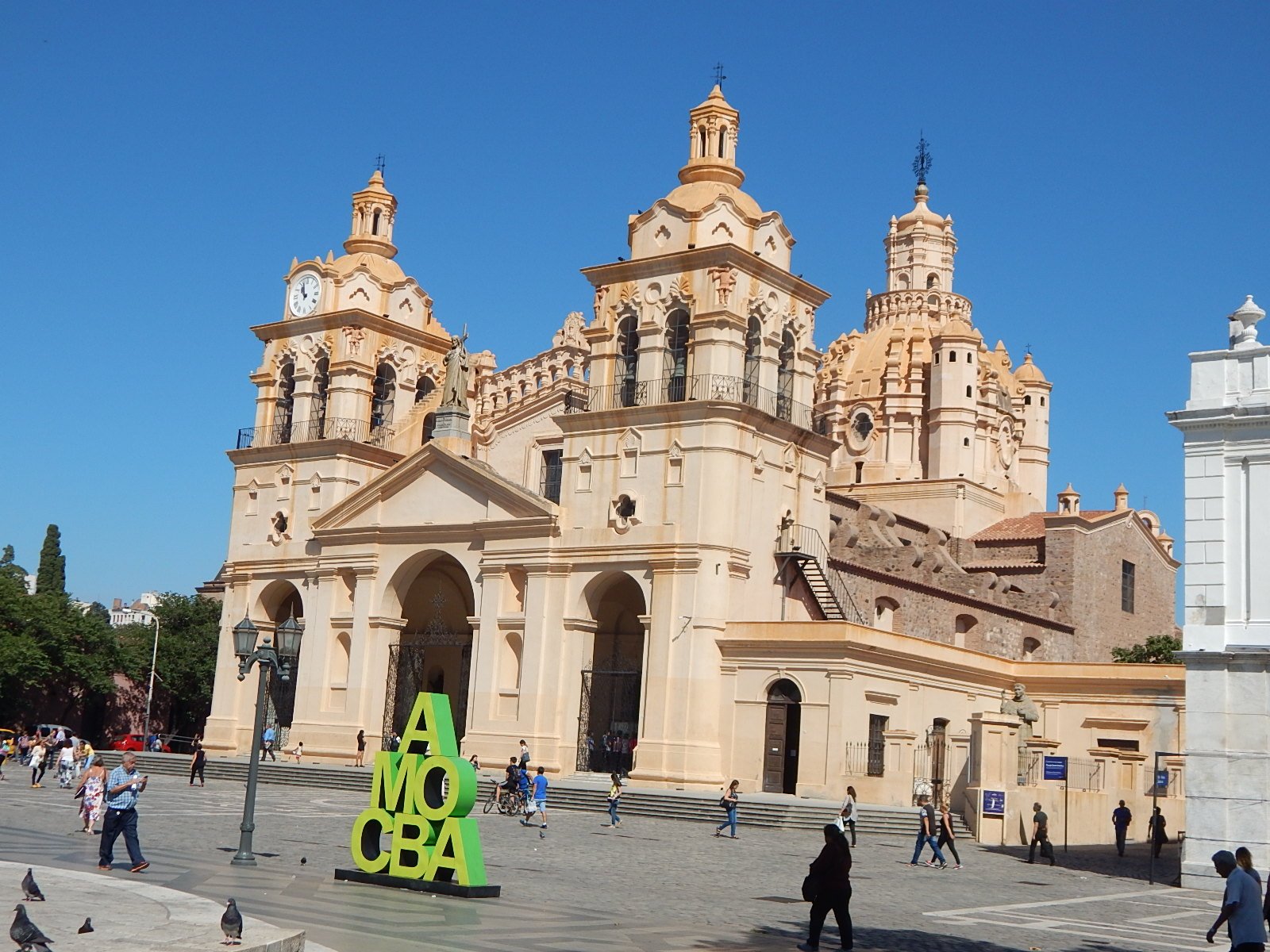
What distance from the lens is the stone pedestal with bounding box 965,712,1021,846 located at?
1259 inches

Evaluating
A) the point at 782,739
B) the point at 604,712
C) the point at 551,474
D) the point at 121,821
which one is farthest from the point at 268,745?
the point at 121,821

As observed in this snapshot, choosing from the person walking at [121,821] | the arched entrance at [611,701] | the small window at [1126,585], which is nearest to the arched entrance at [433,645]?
the arched entrance at [611,701]

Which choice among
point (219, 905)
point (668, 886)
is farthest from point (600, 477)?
point (219, 905)

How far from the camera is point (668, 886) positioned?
2003 cm

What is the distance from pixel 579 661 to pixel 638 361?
27.7ft

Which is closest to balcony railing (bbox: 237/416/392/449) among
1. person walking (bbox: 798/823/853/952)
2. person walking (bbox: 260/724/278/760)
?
person walking (bbox: 260/724/278/760)

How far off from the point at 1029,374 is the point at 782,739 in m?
A: 44.7

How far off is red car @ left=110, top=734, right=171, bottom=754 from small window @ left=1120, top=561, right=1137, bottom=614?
119 feet

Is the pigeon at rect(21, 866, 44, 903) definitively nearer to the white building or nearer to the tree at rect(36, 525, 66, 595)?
the white building

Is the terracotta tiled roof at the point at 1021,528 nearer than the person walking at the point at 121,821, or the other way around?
the person walking at the point at 121,821

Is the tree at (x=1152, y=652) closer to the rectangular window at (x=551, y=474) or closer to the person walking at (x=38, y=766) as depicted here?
the rectangular window at (x=551, y=474)

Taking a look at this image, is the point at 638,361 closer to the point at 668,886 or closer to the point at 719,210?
the point at 719,210

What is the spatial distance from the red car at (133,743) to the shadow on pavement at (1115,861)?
101ft

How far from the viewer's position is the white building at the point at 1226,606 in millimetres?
23703
